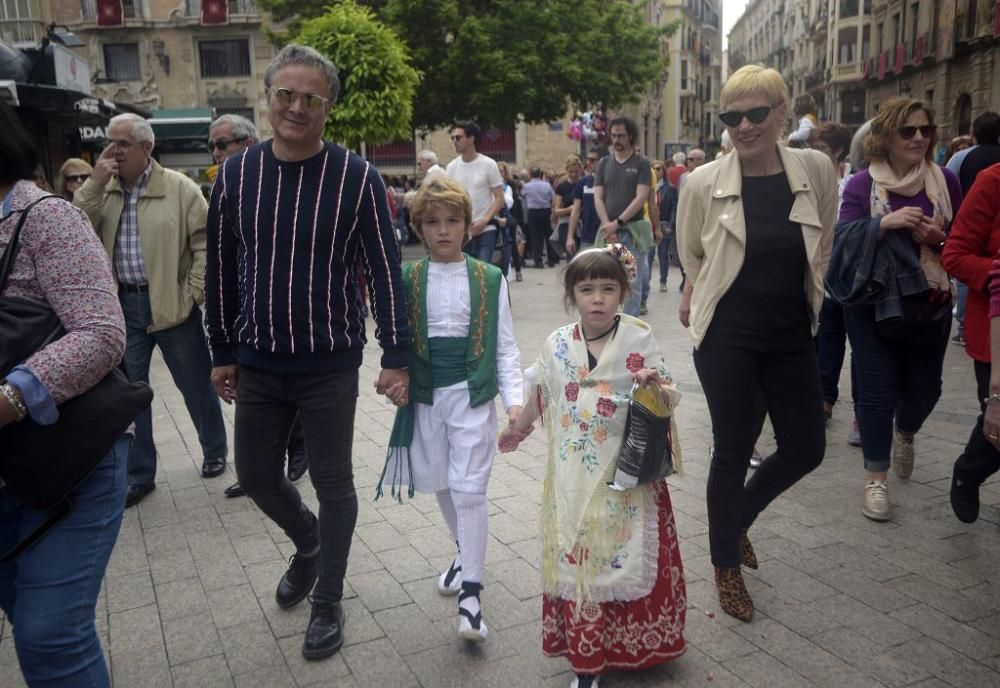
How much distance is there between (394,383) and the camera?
3189 millimetres

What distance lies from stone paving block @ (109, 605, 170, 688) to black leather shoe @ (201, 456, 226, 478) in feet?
5.52

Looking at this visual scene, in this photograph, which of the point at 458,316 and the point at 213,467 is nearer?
the point at 458,316

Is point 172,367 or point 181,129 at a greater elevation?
point 181,129

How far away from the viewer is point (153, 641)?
3.33 m

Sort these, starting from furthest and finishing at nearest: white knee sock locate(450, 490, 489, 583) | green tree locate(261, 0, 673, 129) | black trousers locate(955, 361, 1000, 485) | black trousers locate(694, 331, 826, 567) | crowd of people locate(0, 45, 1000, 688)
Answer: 1. green tree locate(261, 0, 673, 129)
2. black trousers locate(955, 361, 1000, 485)
3. black trousers locate(694, 331, 826, 567)
4. white knee sock locate(450, 490, 489, 583)
5. crowd of people locate(0, 45, 1000, 688)

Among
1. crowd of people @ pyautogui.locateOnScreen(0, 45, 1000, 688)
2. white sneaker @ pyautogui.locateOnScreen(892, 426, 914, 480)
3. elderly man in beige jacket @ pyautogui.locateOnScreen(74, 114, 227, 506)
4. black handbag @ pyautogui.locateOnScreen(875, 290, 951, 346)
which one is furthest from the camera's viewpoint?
white sneaker @ pyautogui.locateOnScreen(892, 426, 914, 480)

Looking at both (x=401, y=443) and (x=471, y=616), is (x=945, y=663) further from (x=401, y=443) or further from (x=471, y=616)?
(x=401, y=443)

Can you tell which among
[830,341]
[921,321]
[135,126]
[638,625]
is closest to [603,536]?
[638,625]

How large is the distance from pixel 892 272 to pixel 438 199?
234cm

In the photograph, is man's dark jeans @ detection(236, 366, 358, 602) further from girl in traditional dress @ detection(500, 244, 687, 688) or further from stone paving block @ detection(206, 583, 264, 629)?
girl in traditional dress @ detection(500, 244, 687, 688)

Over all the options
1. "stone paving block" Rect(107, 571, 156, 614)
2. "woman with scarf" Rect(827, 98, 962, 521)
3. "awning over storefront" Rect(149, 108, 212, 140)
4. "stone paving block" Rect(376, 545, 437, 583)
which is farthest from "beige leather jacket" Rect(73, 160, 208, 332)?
"awning over storefront" Rect(149, 108, 212, 140)

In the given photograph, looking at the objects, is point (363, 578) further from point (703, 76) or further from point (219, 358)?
point (703, 76)

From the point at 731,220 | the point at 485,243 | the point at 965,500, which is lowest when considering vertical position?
the point at 965,500

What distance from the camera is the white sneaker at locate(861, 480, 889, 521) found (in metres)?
4.30
